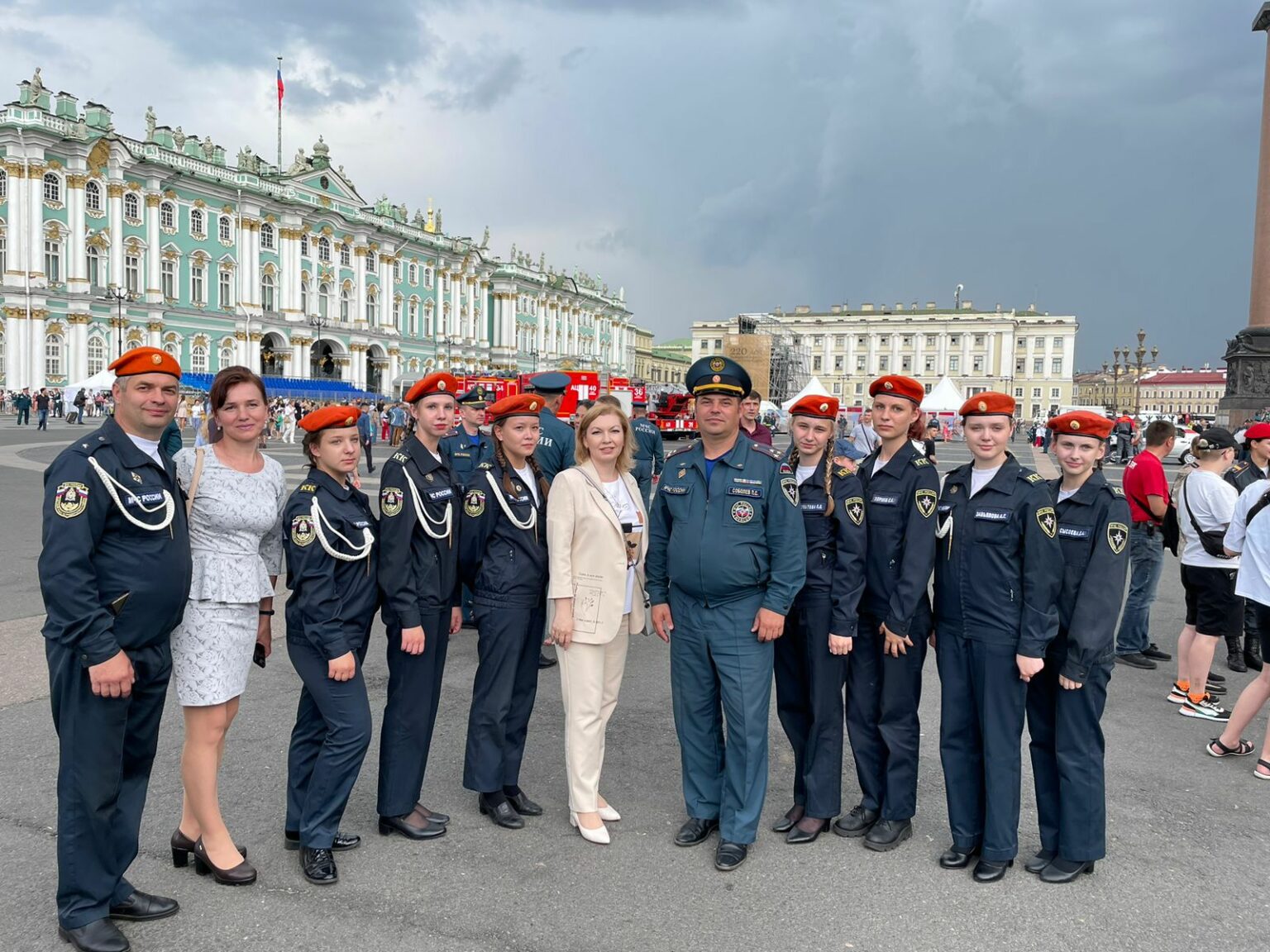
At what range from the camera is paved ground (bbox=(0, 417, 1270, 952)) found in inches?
126

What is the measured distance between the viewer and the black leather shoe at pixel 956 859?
12.4 feet

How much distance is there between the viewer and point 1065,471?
12.5 feet

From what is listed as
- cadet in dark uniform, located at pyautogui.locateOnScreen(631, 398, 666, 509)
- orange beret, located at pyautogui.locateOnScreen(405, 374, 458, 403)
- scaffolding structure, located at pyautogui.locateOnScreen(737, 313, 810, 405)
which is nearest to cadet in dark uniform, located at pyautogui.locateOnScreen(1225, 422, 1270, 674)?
orange beret, located at pyautogui.locateOnScreen(405, 374, 458, 403)

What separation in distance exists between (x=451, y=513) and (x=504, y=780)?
53.0 inches

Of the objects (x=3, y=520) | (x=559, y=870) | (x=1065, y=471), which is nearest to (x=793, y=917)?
(x=559, y=870)

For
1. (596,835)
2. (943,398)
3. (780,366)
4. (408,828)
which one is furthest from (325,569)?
(780,366)

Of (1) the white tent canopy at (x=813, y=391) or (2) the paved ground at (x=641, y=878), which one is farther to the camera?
(1) the white tent canopy at (x=813, y=391)

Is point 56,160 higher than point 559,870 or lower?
higher

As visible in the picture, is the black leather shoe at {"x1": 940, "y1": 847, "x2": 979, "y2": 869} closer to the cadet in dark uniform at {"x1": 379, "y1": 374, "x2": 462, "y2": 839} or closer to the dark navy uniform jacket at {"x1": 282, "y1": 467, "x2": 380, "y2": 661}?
the cadet in dark uniform at {"x1": 379, "y1": 374, "x2": 462, "y2": 839}

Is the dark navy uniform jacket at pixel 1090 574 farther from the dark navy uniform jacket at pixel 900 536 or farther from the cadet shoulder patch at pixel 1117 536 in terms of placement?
the dark navy uniform jacket at pixel 900 536

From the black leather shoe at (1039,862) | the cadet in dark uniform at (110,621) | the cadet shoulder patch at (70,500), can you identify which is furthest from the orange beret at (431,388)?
the black leather shoe at (1039,862)

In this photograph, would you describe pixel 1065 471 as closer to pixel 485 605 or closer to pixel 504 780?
pixel 485 605

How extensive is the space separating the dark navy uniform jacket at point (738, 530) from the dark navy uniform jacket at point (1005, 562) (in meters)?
→ 0.68

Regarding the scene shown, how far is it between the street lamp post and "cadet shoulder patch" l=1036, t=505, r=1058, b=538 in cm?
5297
